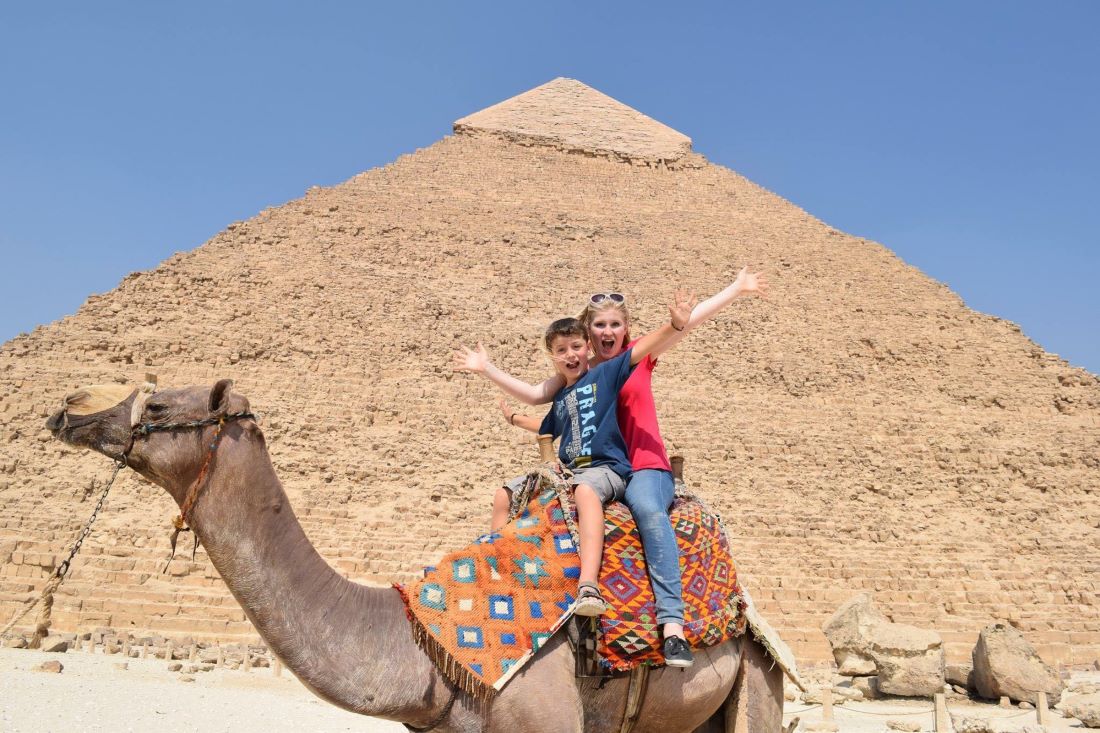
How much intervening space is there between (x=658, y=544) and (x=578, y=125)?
48340 mm

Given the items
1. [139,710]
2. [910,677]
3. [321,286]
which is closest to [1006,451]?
[910,677]

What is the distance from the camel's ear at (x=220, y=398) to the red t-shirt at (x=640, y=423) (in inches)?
43.5

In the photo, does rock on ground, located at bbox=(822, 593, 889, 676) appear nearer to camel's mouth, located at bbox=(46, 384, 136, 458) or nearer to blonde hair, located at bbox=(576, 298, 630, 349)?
blonde hair, located at bbox=(576, 298, 630, 349)

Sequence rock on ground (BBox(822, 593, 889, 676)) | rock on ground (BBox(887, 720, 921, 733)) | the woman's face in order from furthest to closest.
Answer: rock on ground (BBox(822, 593, 889, 676)), rock on ground (BBox(887, 720, 921, 733)), the woman's face

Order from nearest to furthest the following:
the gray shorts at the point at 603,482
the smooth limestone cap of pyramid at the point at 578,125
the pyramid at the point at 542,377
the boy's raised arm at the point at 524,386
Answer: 1. the gray shorts at the point at 603,482
2. the boy's raised arm at the point at 524,386
3. the pyramid at the point at 542,377
4. the smooth limestone cap of pyramid at the point at 578,125

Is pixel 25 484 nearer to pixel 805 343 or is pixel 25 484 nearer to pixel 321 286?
pixel 321 286

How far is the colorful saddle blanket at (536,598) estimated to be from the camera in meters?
2.59

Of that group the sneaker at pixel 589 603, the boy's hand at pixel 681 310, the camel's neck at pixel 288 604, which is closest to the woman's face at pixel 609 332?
the boy's hand at pixel 681 310

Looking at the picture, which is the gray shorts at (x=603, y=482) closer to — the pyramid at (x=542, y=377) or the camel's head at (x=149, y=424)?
the camel's head at (x=149, y=424)

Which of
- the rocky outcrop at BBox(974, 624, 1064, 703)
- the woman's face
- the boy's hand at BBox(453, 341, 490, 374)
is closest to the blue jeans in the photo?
the woman's face

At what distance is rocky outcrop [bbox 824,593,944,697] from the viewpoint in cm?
1200

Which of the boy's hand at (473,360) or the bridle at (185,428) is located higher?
the boy's hand at (473,360)

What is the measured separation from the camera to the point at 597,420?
299 cm

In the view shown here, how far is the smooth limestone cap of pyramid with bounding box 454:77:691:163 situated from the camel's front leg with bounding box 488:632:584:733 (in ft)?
150
